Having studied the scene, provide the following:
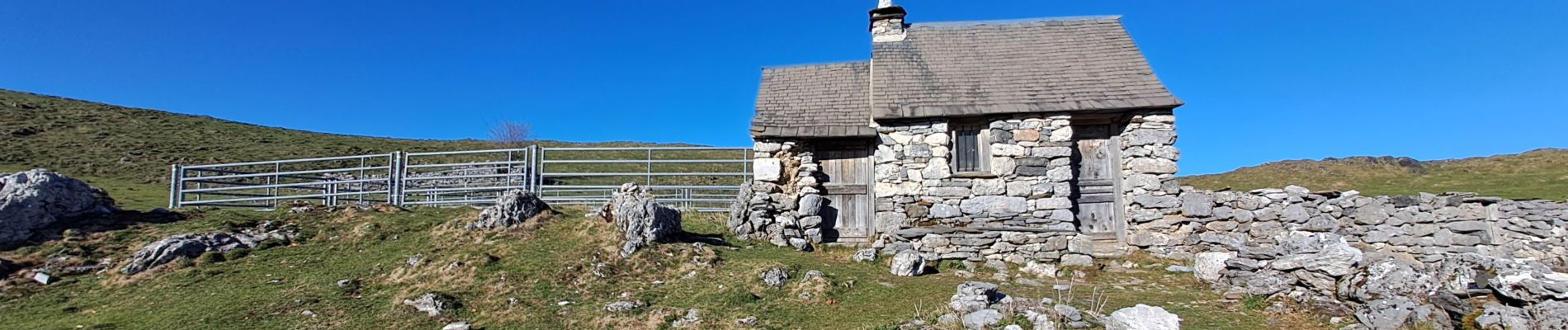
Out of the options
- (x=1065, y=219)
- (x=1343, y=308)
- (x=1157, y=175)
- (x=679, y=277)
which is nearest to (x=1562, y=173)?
(x=1157, y=175)

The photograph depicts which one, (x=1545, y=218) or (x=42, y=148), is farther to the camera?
(x=42, y=148)

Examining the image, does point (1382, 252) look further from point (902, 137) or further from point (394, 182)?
point (394, 182)

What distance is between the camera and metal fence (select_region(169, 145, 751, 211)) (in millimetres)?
14828

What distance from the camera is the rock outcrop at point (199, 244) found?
1021 centimetres

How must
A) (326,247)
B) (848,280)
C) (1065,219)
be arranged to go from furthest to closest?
1. (1065,219)
2. (326,247)
3. (848,280)

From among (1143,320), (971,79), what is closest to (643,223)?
(1143,320)

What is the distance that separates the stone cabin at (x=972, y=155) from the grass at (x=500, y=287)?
126 centimetres

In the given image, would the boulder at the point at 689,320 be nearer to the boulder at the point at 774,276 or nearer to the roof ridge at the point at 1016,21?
the boulder at the point at 774,276

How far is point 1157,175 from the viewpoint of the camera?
12.5m

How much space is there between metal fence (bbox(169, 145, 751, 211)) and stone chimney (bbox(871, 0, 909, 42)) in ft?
13.0

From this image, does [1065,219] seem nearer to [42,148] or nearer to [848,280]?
[848,280]

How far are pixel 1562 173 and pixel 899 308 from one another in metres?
31.8

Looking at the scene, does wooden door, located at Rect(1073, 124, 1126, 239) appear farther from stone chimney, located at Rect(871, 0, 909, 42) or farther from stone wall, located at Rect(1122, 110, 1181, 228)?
stone chimney, located at Rect(871, 0, 909, 42)

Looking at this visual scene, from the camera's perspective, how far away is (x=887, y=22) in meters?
15.5
